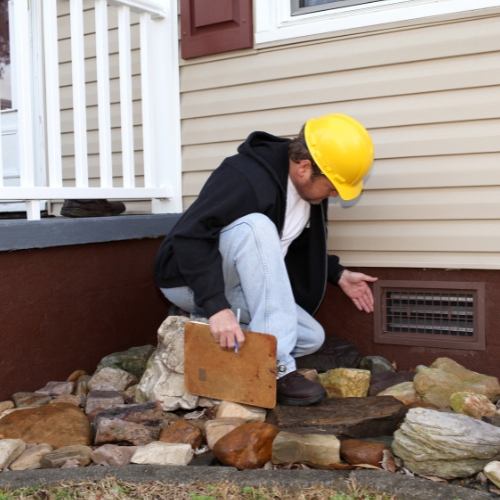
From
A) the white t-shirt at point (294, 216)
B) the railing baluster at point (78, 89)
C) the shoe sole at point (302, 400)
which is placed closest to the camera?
the shoe sole at point (302, 400)

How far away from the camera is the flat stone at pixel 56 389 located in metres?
3.07

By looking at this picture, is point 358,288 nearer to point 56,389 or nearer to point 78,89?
point 56,389

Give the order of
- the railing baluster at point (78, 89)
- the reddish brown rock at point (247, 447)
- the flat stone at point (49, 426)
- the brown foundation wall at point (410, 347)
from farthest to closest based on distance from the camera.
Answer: the railing baluster at point (78, 89)
the brown foundation wall at point (410, 347)
the flat stone at point (49, 426)
the reddish brown rock at point (247, 447)

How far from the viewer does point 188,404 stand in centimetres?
286

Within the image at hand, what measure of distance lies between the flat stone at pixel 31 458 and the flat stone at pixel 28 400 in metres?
0.45

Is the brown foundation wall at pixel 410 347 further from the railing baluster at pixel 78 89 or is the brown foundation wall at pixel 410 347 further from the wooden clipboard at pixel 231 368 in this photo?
the railing baluster at pixel 78 89

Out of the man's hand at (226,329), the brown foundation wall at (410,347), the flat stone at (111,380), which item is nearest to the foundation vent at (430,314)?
the brown foundation wall at (410,347)

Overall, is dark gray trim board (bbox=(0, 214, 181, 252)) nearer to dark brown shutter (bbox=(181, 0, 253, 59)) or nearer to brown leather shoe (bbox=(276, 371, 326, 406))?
dark brown shutter (bbox=(181, 0, 253, 59))

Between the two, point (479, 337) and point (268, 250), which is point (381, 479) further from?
point (479, 337)

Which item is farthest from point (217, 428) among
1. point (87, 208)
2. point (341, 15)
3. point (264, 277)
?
point (341, 15)

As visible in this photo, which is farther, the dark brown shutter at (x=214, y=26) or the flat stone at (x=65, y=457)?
the dark brown shutter at (x=214, y=26)

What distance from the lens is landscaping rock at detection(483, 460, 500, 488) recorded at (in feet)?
6.82

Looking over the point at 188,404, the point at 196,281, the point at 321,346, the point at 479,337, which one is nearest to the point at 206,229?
the point at 196,281

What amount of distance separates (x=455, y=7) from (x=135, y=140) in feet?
7.07
